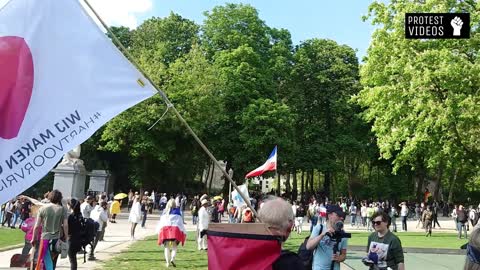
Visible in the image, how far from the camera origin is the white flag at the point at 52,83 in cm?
527

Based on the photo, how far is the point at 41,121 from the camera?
5.39 metres

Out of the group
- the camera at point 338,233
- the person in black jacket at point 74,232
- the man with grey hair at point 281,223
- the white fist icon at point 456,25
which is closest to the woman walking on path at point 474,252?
the camera at point 338,233

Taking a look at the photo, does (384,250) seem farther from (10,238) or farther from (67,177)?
(67,177)

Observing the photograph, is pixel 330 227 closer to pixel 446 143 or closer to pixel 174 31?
pixel 446 143

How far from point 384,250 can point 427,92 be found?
22439 millimetres

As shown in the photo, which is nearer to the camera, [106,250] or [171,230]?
[171,230]

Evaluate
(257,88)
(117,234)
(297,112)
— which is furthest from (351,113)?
(117,234)

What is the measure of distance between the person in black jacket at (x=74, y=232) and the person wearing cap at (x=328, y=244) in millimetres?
6474

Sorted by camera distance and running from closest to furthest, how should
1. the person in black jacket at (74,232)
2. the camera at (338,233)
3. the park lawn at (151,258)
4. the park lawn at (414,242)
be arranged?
the camera at (338,233)
the person in black jacket at (74,232)
the park lawn at (151,258)
the park lawn at (414,242)

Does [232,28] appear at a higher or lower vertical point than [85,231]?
higher

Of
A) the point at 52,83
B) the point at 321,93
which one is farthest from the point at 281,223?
the point at 321,93

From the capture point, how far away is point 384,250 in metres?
6.78

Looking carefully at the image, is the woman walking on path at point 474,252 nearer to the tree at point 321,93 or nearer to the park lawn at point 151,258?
the park lawn at point 151,258

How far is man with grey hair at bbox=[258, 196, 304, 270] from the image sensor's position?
3174mm
